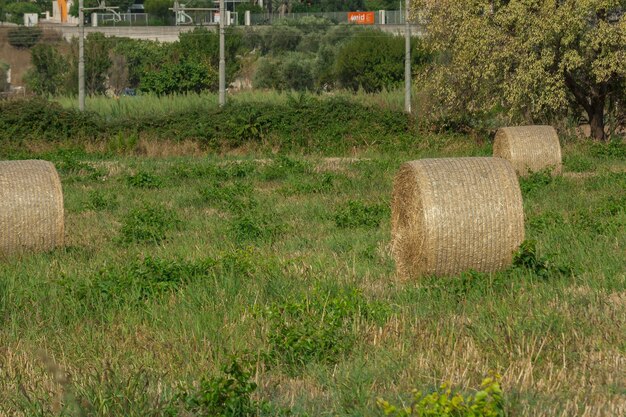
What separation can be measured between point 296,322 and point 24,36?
336 feet

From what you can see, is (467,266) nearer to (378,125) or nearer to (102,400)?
(102,400)

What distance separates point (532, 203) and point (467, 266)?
725 cm

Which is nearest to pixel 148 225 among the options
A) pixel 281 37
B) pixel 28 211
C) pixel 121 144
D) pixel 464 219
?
pixel 28 211

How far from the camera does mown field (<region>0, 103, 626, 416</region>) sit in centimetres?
671

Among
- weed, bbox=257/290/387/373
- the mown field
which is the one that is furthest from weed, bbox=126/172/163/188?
weed, bbox=257/290/387/373

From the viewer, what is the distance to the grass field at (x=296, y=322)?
22.0ft

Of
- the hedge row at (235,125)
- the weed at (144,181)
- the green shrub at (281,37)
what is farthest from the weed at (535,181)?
the green shrub at (281,37)

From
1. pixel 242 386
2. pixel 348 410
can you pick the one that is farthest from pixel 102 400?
pixel 348 410

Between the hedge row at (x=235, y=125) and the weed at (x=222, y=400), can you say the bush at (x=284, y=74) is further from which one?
the weed at (x=222, y=400)

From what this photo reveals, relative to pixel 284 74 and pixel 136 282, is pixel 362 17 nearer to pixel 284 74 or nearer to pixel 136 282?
pixel 284 74

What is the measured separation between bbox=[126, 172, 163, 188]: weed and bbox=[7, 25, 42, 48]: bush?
87.0 m

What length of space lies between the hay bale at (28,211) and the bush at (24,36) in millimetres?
95159

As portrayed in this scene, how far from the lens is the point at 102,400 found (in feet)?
20.5

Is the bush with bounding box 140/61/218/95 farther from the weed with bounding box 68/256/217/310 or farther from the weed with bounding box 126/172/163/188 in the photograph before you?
the weed with bounding box 68/256/217/310
